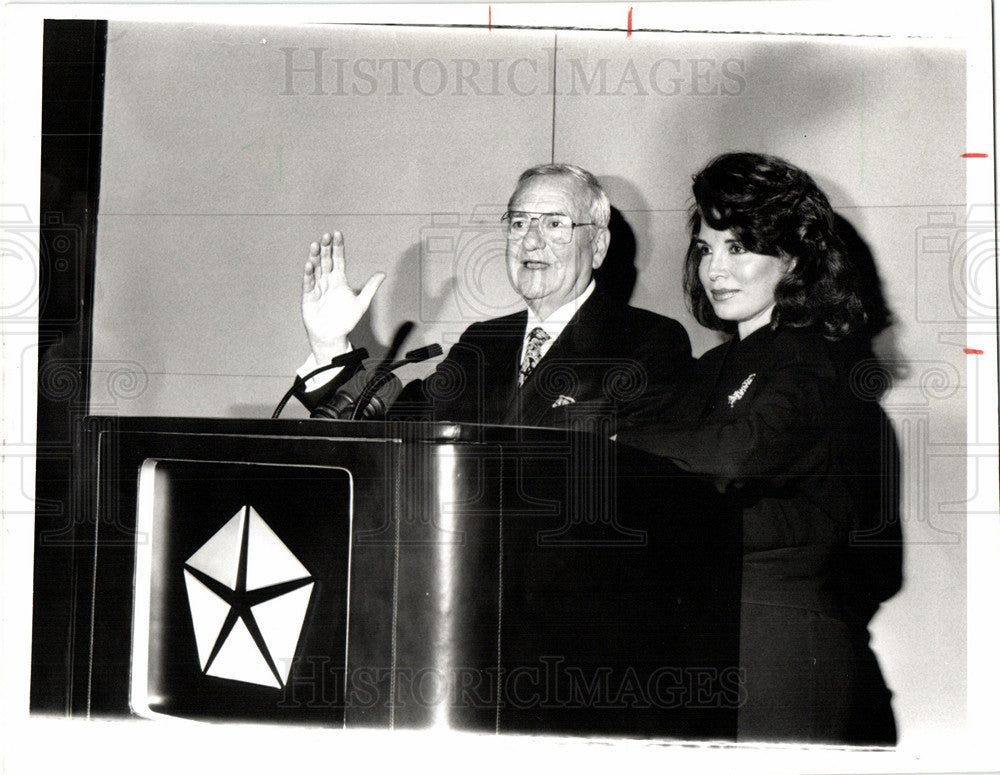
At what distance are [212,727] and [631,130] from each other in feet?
4.05

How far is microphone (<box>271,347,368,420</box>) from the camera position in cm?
150

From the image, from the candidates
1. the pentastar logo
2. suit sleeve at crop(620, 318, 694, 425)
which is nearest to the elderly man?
suit sleeve at crop(620, 318, 694, 425)

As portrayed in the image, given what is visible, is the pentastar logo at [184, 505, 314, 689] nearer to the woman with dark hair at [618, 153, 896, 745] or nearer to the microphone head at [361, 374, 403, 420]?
the microphone head at [361, 374, 403, 420]

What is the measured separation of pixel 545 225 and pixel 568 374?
10.6 inches

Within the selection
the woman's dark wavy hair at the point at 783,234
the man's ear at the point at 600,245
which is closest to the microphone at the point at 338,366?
the man's ear at the point at 600,245

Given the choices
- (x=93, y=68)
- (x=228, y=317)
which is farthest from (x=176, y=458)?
(x=93, y=68)

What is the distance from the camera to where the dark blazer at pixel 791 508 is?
1.43m

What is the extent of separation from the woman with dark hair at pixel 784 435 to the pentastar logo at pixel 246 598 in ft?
1.99

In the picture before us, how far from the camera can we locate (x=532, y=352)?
4.90 ft

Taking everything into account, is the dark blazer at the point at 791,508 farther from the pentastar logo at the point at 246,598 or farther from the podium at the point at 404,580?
the pentastar logo at the point at 246,598

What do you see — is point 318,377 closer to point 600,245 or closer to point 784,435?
point 600,245

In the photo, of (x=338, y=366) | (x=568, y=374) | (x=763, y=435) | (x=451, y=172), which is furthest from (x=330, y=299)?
(x=763, y=435)

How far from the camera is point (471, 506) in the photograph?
127 centimetres

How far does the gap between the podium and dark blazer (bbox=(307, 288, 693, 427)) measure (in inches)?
3.0
